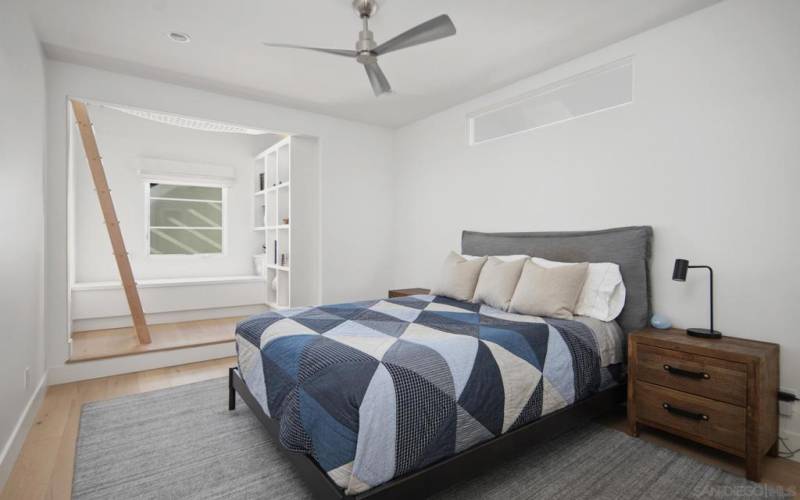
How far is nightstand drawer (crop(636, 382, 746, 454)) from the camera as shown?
1957 mm

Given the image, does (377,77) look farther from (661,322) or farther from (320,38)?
(661,322)

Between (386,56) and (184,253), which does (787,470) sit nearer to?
(386,56)

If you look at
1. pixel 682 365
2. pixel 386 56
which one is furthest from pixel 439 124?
pixel 682 365

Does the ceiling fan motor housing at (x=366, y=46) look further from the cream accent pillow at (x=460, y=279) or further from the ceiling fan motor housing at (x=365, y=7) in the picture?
the cream accent pillow at (x=460, y=279)

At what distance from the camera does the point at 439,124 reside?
175 inches

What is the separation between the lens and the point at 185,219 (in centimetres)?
546

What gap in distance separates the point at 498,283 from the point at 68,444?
2.86 m

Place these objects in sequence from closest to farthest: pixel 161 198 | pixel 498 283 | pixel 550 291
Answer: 1. pixel 550 291
2. pixel 498 283
3. pixel 161 198

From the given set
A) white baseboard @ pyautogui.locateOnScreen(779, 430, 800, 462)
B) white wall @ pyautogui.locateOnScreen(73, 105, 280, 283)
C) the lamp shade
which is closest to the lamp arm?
the lamp shade

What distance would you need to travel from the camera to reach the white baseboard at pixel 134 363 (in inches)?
127

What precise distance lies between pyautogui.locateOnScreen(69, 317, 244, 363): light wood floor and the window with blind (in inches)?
44.4

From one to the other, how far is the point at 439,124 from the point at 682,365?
129 inches

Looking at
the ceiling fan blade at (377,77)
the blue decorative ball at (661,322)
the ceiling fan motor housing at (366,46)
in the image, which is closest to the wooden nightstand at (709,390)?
the blue decorative ball at (661,322)

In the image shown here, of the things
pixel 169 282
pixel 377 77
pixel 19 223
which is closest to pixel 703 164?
pixel 377 77
